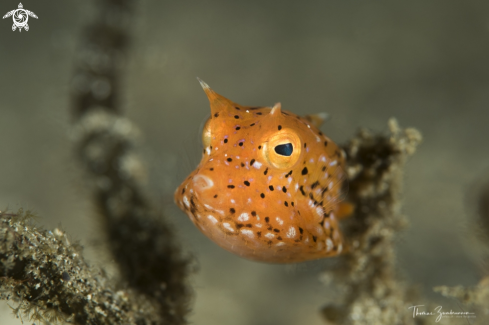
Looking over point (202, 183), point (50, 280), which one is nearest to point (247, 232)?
point (202, 183)

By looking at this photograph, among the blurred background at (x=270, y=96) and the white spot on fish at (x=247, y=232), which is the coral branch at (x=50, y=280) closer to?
the white spot on fish at (x=247, y=232)

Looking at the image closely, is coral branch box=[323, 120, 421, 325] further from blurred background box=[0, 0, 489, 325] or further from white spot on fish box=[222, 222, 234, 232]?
white spot on fish box=[222, 222, 234, 232]

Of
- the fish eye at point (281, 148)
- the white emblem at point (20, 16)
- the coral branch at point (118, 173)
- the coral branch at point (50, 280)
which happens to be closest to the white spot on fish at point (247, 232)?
the fish eye at point (281, 148)

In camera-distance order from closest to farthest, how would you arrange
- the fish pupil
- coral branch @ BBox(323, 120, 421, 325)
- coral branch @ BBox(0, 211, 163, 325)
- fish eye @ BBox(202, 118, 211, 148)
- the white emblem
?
coral branch @ BBox(0, 211, 163, 325) < the fish pupil < fish eye @ BBox(202, 118, 211, 148) < coral branch @ BBox(323, 120, 421, 325) < the white emblem

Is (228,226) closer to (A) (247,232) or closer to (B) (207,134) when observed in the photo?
(A) (247,232)

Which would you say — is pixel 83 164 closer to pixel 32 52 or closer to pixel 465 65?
pixel 32 52

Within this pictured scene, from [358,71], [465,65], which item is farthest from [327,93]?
[465,65]

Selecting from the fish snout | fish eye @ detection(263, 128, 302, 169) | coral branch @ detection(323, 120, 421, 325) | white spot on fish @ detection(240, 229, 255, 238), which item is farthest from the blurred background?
the fish snout
